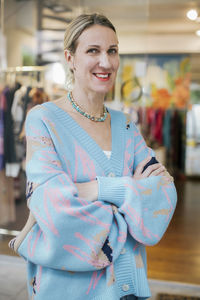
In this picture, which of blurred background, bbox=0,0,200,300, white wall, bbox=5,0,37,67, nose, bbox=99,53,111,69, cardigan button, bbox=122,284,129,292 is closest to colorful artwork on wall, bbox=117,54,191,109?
blurred background, bbox=0,0,200,300

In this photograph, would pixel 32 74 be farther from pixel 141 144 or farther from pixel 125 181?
pixel 125 181

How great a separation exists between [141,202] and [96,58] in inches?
18.5

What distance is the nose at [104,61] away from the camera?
43.3 inches

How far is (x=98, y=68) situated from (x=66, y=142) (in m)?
0.26

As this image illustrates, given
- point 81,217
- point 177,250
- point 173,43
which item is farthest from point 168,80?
point 81,217

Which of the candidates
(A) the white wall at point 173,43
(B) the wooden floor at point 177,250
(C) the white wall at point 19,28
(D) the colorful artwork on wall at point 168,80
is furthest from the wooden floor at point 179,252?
(A) the white wall at point 173,43

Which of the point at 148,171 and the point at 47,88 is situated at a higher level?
the point at 47,88

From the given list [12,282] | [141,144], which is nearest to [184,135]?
[12,282]

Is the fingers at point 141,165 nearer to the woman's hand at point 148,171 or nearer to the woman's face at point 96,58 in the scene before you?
the woman's hand at point 148,171

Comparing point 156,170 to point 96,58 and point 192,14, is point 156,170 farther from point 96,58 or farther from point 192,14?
point 192,14

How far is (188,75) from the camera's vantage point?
773cm

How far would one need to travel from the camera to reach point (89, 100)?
3.96 ft

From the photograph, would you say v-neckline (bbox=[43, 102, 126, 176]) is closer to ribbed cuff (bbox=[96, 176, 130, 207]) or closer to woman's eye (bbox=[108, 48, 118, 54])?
ribbed cuff (bbox=[96, 176, 130, 207])

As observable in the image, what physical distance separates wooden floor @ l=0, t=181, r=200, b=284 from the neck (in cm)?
202
